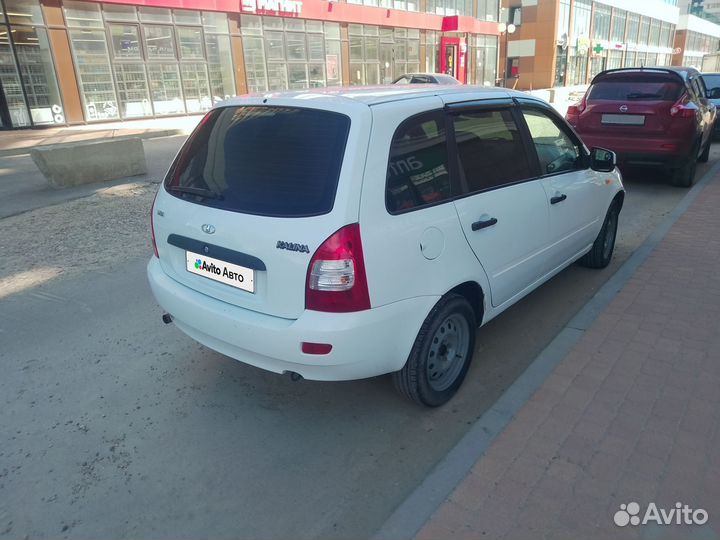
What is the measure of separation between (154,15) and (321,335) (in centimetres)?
1890

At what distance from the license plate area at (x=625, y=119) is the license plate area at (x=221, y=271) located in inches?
290

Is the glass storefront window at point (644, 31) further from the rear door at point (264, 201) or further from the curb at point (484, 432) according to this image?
the rear door at point (264, 201)

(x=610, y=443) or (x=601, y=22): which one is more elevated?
(x=601, y=22)

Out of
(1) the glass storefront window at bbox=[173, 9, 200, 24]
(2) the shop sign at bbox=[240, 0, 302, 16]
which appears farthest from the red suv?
(2) the shop sign at bbox=[240, 0, 302, 16]

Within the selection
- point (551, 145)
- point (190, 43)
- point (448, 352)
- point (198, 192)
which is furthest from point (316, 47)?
point (448, 352)

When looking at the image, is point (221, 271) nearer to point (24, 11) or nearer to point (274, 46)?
point (24, 11)

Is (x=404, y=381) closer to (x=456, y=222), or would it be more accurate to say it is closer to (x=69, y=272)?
(x=456, y=222)

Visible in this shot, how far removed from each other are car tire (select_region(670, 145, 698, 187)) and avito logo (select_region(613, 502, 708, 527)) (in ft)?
23.9

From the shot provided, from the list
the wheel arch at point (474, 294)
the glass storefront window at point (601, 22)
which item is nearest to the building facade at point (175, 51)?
the wheel arch at point (474, 294)

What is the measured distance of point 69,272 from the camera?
539 centimetres

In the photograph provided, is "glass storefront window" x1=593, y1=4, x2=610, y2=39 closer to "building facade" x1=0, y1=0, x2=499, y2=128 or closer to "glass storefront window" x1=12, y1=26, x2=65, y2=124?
"building facade" x1=0, y1=0, x2=499, y2=128

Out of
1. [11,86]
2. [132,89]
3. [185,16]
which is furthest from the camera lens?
[185,16]

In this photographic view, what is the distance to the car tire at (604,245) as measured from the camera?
200 inches

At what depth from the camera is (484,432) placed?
2.87 m
